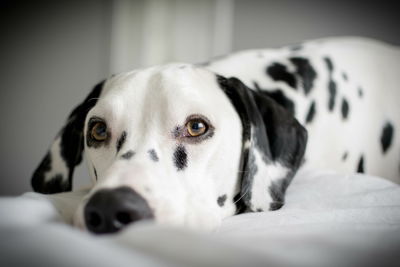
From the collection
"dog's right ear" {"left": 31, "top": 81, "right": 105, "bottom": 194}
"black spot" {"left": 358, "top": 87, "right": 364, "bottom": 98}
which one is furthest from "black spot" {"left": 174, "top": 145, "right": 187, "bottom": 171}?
"black spot" {"left": 358, "top": 87, "right": 364, "bottom": 98}

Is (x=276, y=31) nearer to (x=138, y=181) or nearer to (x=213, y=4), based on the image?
(x=213, y=4)

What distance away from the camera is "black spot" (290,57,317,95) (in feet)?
5.73

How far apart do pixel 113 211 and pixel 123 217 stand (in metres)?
0.03

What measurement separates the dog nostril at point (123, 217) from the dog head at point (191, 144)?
7 cm

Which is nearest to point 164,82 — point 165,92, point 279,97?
point 165,92

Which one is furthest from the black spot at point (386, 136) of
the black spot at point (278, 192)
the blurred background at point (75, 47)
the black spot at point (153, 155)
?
the blurred background at point (75, 47)

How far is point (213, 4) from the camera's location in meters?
3.33

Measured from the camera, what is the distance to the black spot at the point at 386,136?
71.6 inches

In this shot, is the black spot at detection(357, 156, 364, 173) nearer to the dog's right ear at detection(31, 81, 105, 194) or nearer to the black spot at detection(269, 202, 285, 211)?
the black spot at detection(269, 202, 285, 211)

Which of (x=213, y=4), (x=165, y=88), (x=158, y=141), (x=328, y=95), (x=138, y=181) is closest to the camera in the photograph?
(x=138, y=181)

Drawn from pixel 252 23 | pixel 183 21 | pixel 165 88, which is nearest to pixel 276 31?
pixel 252 23

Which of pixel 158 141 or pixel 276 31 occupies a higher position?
pixel 276 31

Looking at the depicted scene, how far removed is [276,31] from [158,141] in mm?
2405

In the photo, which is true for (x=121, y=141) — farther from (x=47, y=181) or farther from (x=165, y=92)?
(x=47, y=181)
